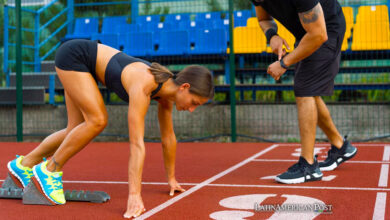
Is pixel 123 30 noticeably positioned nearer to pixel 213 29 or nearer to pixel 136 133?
pixel 213 29

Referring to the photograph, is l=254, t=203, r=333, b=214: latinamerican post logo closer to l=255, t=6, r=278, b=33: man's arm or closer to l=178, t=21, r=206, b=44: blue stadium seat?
l=255, t=6, r=278, b=33: man's arm

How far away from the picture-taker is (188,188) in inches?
166

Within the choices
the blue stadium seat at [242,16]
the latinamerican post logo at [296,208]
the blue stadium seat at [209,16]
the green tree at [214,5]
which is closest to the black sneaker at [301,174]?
the latinamerican post logo at [296,208]

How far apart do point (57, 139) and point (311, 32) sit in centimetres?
223

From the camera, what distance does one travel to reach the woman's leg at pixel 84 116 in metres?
3.55

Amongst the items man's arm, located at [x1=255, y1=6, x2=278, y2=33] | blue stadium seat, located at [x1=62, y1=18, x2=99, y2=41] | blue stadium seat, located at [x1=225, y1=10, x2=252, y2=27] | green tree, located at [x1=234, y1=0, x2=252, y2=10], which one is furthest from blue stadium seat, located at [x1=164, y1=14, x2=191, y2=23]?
man's arm, located at [x1=255, y1=6, x2=278, y2=33]

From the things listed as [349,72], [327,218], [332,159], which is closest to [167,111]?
[327,218]

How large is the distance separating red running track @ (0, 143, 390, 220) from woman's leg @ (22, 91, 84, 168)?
341mm

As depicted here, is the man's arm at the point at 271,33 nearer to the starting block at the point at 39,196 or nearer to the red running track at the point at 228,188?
the red running track at the point at 228,188

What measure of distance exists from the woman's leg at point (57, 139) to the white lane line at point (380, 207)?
2.29m

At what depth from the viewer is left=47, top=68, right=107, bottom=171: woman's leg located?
3549 millimetres

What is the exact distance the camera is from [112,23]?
11984mm

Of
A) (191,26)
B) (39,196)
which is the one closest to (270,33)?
(39,196)

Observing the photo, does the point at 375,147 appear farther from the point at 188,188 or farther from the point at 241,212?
the point at 241,212
